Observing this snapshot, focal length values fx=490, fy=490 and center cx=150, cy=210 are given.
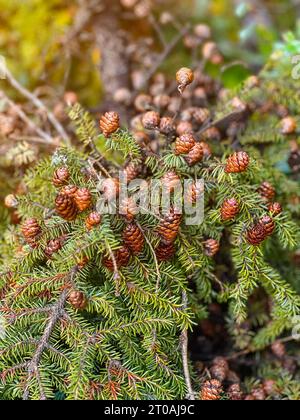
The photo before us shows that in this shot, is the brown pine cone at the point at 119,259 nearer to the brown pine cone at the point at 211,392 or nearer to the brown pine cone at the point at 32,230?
the brown pine cone at the point at 32,230

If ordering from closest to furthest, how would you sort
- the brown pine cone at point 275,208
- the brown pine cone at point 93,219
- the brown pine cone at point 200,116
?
1. the brown pine cone at point 93,219
2. the brown pine cone at point 275,208
3. the brown pine cone at point 200,116

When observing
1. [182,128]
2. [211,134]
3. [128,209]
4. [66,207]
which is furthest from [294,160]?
[66,207]

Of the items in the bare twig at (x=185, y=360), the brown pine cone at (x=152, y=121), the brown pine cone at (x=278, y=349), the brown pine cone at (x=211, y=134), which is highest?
the brown pine cone at (x=152, y=121)

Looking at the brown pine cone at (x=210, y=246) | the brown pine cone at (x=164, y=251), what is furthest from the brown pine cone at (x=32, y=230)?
the brown pine cone at (x=210, y=246)

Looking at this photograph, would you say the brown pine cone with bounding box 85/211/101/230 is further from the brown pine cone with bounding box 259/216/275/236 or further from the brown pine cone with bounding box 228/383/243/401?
the brown pine cone with bounding box 228/383/243/401

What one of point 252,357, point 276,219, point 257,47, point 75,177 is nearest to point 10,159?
point 75,177

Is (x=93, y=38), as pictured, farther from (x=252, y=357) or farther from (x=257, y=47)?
(x=252, y=357)
